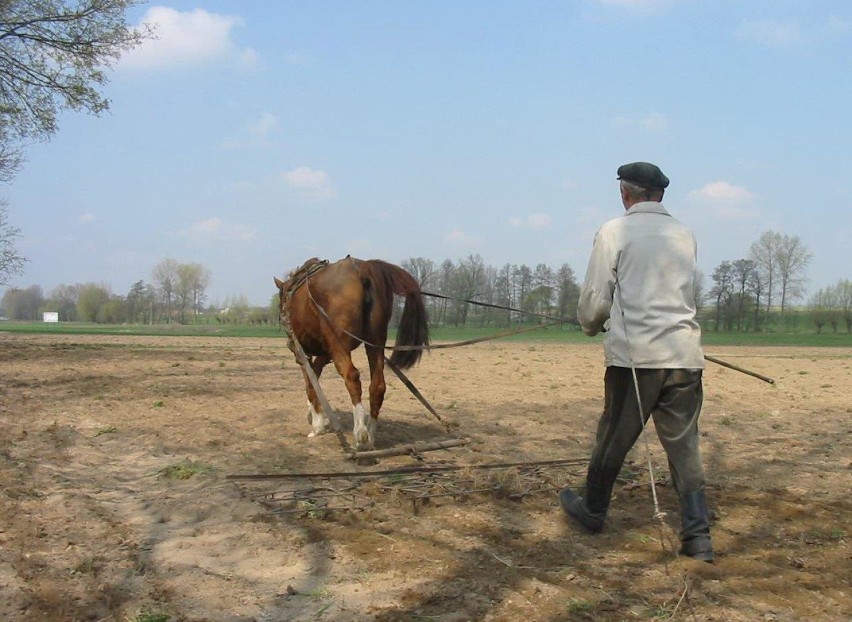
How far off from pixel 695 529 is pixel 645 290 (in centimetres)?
141

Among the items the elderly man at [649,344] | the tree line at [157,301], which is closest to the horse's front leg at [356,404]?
the elderly man at [649,344]

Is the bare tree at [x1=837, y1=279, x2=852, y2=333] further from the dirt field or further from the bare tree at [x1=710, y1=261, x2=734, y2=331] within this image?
the dirt field

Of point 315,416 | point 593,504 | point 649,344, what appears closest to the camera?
point 649,344

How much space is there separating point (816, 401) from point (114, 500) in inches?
430

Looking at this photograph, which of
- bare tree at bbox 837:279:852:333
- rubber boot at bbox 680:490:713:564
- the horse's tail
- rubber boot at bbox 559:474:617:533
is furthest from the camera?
bare tree at bbox 837:279:852:333

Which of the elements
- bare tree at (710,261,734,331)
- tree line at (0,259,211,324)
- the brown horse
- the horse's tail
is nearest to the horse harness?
the brown horse

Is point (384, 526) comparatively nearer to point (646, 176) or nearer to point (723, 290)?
point (646, 176)

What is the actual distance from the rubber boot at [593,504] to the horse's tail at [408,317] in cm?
352

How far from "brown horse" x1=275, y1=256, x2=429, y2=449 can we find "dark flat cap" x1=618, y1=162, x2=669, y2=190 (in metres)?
3.44

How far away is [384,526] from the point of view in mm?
4566

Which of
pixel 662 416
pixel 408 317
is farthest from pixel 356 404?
pixel 662 416

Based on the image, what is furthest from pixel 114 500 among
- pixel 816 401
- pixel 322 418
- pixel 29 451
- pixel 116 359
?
pixel 116 359

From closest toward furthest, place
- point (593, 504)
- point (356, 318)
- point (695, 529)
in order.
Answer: point (695, 529), point (593, 504), point (356, 318)

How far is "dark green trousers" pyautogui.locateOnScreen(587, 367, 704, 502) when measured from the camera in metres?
4.21
